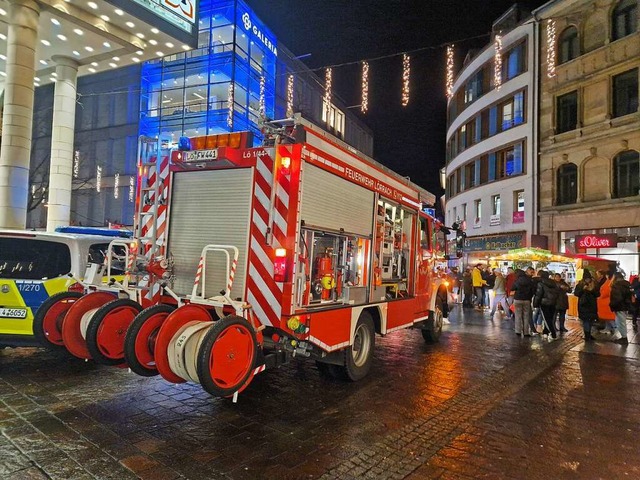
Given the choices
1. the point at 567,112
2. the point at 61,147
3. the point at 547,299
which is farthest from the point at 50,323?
the point at 567,112

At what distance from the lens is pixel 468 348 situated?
9.41 metres

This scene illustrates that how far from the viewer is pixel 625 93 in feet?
70.1

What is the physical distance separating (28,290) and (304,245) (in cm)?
394

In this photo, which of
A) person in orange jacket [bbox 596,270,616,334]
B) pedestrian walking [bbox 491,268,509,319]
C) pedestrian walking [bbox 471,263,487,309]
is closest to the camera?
person in orange jacket [bbox 596,270,616,334]

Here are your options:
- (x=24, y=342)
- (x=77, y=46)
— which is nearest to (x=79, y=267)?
(x=24, y=342)

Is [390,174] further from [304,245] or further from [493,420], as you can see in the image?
[493,420]

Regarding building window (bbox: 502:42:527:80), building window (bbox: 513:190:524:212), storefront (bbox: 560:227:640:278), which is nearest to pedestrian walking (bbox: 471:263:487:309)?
storefront (bbox: 560:227:640:278)

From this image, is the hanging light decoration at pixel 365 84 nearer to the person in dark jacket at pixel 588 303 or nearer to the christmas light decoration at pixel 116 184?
the person in dark jacket at pixel 588 303

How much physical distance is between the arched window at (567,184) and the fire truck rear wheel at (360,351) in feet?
70.9

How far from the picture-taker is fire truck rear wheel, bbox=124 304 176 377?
4523 mm

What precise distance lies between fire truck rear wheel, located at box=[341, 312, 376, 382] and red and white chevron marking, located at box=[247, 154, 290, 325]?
1609 millimetres

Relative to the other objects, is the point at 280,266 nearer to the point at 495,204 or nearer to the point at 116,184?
the point at 495,204

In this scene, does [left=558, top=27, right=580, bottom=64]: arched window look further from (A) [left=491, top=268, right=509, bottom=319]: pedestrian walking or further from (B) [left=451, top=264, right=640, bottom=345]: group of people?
(B) [left=451, top=264, right=640, bottom=345]: group of people

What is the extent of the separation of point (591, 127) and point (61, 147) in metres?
24.0
